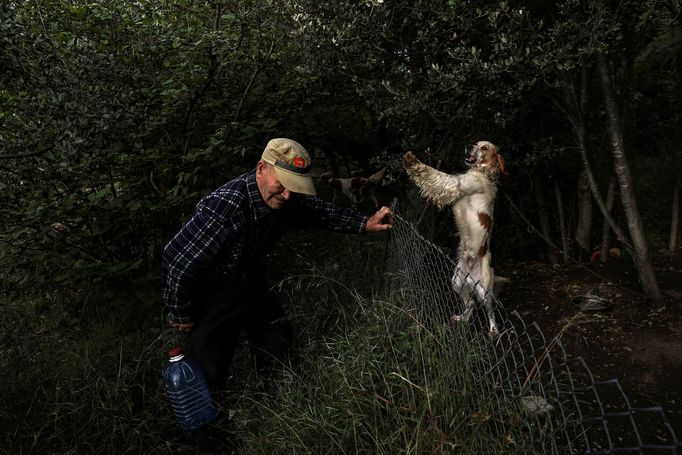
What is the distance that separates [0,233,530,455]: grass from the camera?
2.00 metres

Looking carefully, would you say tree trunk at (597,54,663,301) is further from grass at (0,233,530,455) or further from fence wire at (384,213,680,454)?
grass at (0,233,530,455)

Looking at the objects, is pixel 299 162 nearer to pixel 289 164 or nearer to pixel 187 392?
pixel 289 164

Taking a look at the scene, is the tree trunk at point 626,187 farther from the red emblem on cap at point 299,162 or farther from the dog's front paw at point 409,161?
the red emblem on cap at point 299,162

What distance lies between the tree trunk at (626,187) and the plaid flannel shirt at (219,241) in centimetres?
316

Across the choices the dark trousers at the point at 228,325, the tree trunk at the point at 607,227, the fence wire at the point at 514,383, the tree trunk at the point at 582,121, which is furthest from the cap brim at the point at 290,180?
the tree trunk at the point at 607,227

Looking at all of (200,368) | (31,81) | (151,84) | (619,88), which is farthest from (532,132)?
(31,81)

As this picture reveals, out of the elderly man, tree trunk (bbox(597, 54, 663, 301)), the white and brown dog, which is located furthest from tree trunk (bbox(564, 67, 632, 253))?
the elderly man

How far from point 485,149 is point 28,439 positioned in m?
3.91

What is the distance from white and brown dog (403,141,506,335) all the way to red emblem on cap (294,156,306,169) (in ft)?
4.48

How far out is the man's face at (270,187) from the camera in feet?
8.23

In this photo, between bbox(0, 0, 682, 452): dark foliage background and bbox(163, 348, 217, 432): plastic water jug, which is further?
bbox(0, 0, 682, 452): dark foliage background

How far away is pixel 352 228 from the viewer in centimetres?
318

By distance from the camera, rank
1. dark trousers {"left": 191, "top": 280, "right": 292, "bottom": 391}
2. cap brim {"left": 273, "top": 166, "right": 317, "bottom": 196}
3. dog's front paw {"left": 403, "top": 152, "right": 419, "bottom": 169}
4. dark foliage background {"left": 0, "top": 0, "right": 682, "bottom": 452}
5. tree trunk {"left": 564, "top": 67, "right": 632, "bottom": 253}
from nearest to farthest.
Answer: cap brim {"left": 273, "top": 166, "right": 317, "bottom": 196} → dark trousers {"left": 191, "top": 280, "right": 292, "bottom": 391} → dark foliage background {"left": 0, "top": 0, "right": 682, "bottom": 452} → dog's front paw {"left": 403, "top": 152, "right": 419, "bottom": 169} → tree trunk {"left": 564, "top": 67, "right": 632, "bottom": 253}

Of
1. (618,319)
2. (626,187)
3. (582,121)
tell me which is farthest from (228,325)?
(582,121)
